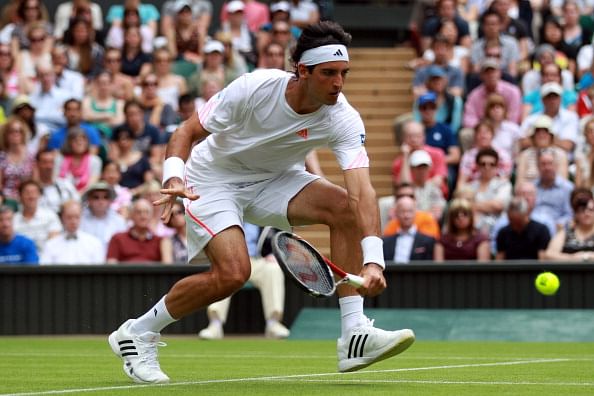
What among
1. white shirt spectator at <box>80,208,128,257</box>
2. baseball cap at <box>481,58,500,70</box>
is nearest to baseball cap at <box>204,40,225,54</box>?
white shirt spectator at <box>80,208,128,257</box>

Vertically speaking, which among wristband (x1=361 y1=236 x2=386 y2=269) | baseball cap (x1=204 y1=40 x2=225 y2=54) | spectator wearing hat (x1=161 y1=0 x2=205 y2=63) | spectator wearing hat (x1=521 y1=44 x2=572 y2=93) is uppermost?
spectator wearing hat (x1=161 y1=0 x2=205 y2=63)

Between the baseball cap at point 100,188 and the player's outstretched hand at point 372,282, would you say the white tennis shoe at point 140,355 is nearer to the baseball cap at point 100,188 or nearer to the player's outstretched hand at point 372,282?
the player's outstretched hand at point 372,282

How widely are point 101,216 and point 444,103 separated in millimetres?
4720

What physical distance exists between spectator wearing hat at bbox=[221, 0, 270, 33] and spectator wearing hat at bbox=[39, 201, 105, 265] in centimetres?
577

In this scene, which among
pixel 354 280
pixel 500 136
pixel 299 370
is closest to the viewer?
pixel 354 280

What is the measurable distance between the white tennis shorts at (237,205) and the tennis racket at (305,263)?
456 mm

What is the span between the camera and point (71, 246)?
580 inches

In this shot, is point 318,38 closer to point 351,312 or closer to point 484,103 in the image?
point 351,312

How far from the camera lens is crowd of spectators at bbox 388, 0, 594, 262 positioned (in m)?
14.3

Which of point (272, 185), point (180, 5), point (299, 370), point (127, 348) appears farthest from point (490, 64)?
point (127, 348)

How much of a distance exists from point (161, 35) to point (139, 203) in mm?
5826

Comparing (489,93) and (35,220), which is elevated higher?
(489,93)

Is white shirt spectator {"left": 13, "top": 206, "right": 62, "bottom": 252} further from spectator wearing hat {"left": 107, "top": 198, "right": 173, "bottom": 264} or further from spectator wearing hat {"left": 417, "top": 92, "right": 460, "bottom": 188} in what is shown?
spectator wearing hat {"left": 417, "top": 92, "right": 460, "bottom": 188}

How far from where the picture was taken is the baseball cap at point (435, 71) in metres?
17.1
